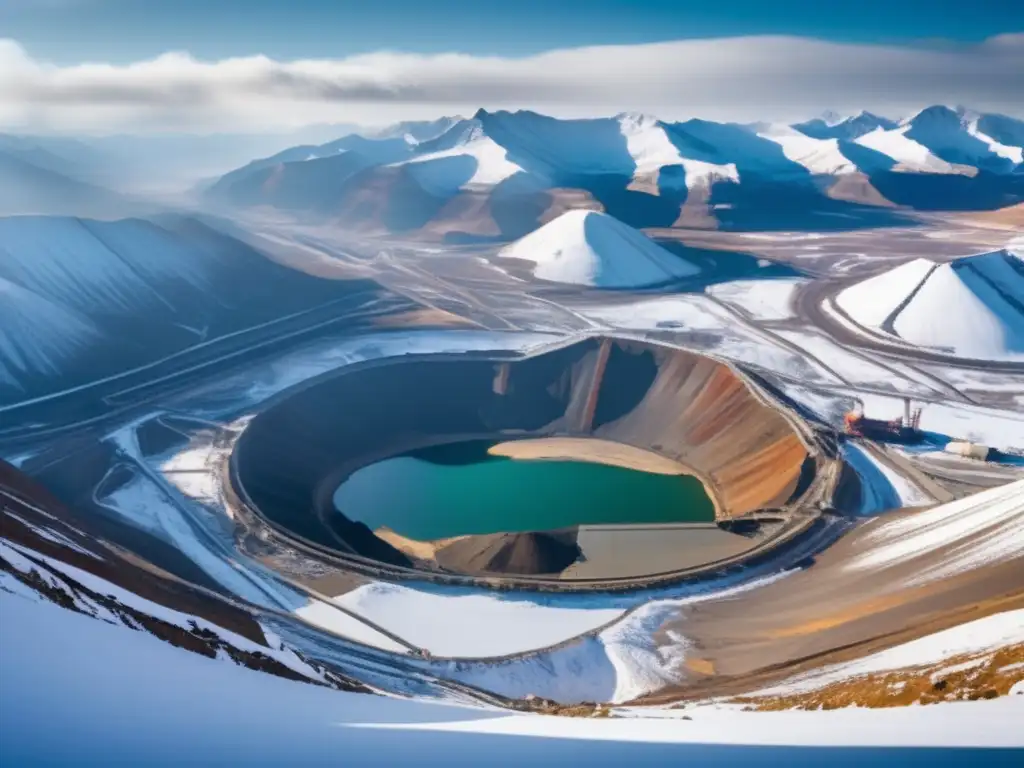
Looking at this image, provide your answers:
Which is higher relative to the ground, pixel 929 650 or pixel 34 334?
pixel 34 334

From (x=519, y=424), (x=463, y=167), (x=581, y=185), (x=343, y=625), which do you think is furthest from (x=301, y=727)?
(x=463, y=167)

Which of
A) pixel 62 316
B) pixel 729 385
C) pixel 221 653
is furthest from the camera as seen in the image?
pixel 62 316

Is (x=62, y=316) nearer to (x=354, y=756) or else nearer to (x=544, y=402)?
(x=544, y=402)

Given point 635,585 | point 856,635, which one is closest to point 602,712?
point 856,635

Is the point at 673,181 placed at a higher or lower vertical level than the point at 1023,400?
higher

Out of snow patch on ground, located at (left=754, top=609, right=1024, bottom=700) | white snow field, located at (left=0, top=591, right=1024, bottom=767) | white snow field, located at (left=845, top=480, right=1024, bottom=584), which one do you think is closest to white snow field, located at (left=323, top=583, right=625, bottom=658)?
snow patch on ground, located at (left=754, top=609, right=1024, bottom=700)

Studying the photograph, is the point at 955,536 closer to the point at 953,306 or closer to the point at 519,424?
the point at 519,424

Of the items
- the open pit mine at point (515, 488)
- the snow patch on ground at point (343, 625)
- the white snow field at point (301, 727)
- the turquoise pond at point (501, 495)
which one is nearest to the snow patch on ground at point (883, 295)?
the open pit mine at point (515, 488)
